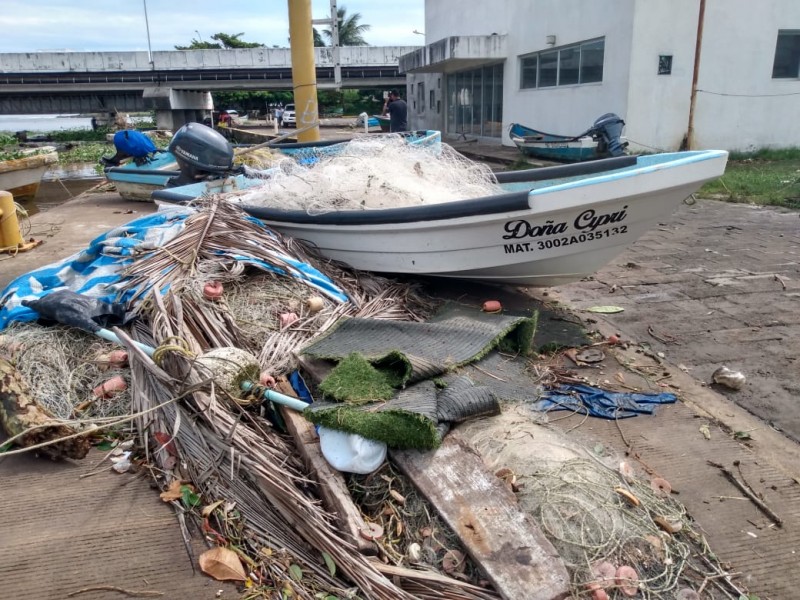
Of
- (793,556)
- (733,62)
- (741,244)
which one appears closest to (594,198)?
(793,556)

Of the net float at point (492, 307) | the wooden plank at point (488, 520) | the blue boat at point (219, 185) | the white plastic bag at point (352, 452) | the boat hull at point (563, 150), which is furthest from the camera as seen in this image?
the boat hull at point (563, 150)

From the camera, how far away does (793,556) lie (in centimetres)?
237

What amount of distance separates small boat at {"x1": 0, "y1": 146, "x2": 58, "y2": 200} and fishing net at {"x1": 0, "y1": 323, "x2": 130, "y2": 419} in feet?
31.1

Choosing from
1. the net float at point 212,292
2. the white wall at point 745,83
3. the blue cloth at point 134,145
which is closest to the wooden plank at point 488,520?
the net float at point 212,292

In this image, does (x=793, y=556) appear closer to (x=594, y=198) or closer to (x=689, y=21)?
(x=594, y=198)

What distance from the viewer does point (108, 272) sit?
443 centimetres

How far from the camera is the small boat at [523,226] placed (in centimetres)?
398

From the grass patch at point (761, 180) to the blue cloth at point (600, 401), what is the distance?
7475 millimetres

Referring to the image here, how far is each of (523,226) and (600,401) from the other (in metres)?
1.41

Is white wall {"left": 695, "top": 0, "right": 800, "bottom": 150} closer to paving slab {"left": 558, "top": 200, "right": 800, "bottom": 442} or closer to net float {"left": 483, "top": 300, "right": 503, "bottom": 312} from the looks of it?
paving slab {"left": 558, "top": 200, "right": 800, "bottom": 442}

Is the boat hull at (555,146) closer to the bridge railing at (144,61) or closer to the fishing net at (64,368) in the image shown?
the fishing net at (64,368)

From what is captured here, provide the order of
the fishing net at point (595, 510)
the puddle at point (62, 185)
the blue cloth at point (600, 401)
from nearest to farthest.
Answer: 1. the fishing net at point (595, 510)
2. the blue cloth at point (600, 401)
3. the puddle at point (62, 185)

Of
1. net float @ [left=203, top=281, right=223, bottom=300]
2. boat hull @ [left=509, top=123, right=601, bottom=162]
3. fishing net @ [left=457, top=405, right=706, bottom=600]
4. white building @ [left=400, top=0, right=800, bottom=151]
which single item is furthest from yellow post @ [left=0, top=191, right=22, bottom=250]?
white building @ [left=400, top=0, right=800, bottom=151]

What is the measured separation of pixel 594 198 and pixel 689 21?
12.5 m
